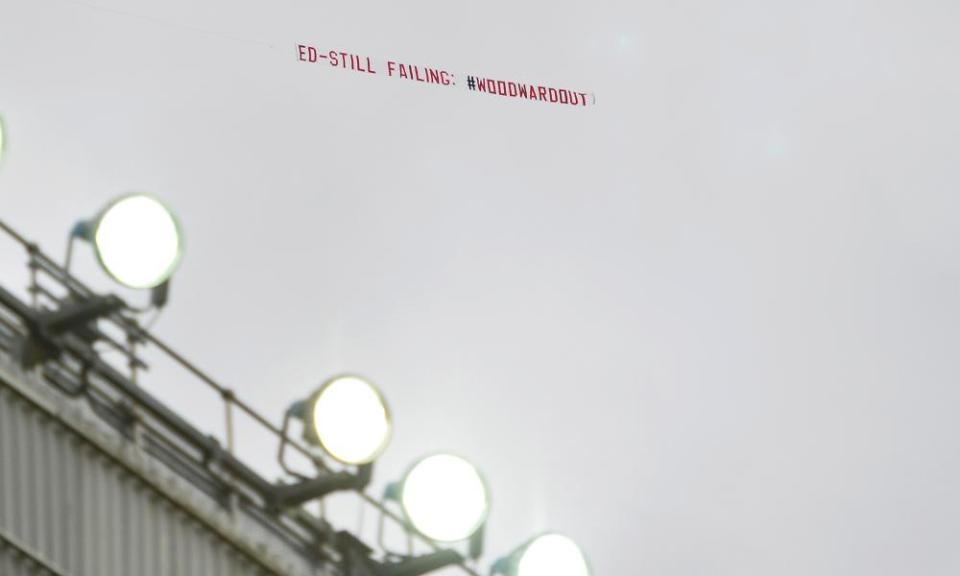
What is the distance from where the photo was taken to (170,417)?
12984 millimetres

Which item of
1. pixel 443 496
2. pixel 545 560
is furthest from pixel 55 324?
pixel 545 560

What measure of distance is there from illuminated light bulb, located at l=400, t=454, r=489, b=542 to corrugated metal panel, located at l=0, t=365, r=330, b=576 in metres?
1.29

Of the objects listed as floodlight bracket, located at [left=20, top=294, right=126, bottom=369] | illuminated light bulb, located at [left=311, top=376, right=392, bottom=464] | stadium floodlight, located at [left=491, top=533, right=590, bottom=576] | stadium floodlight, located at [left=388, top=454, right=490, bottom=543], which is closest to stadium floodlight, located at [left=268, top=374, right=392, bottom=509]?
illuminated light bulb, located at [left=311, top=376, right=392, bottom=464]

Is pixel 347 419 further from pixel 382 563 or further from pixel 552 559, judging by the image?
pixel 552 559

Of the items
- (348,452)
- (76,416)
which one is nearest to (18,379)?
(76,416)

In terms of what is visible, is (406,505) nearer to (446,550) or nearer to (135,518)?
(446,550)

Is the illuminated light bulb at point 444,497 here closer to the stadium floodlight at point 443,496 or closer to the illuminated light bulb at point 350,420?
the stadium floodlight at point 443,496

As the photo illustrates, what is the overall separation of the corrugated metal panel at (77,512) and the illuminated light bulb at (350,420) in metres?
0.91

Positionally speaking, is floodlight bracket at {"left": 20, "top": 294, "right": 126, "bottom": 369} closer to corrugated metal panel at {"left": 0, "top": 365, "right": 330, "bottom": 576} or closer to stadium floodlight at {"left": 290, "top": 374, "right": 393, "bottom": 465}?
corrugated metal panel at {"left": 0, "top": 365, "right": 330, "bottom": 576}

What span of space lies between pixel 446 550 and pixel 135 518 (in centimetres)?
217

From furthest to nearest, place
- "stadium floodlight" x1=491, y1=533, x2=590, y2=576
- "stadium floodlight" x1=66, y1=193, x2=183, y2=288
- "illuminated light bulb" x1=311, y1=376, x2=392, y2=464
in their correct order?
"stadium floodlight" x1=491, y1=533, x2=590, y2=576, "illuminated light bulb" x1=311, y1=376, x2=392, y2=464, "stadium floodlight" x1=66, y1=193, x2=183, y2=288

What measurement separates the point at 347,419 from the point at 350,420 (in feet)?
0.07

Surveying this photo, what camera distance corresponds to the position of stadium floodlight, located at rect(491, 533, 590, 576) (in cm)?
1373

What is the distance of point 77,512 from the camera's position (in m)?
12.2
